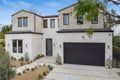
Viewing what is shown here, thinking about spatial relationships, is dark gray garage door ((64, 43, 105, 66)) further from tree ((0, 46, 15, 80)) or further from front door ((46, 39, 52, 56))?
tree ((0, 46, 15, 80))

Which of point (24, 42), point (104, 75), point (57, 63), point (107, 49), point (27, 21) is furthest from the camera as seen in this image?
point (27, 21)

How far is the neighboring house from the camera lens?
47.3ft

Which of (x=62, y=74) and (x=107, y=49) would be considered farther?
(x=107, y=49)

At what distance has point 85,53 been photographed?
49.4 ft

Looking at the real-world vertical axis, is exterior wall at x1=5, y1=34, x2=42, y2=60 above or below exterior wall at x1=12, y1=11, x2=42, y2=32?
below

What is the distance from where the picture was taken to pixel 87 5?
8289mm

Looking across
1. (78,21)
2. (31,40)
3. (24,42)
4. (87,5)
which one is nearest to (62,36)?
(78,21)

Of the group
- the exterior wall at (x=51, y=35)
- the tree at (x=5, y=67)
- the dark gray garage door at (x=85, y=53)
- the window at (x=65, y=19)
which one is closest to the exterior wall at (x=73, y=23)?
the window at (x=65, y=19)

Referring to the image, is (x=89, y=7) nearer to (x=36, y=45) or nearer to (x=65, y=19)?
(x=65, y=19)

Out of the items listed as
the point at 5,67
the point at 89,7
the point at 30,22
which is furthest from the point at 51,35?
the point at 5,67

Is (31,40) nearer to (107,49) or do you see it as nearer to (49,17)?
(49,17)

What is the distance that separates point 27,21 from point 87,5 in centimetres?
1298

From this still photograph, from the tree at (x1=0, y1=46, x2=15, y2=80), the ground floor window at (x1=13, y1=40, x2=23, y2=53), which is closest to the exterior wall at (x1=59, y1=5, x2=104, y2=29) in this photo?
the ground floor window at (x1=13, y1=40, x2=23, y2=53)

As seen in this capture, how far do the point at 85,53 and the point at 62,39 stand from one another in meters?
3.30
